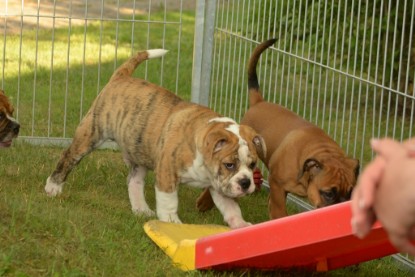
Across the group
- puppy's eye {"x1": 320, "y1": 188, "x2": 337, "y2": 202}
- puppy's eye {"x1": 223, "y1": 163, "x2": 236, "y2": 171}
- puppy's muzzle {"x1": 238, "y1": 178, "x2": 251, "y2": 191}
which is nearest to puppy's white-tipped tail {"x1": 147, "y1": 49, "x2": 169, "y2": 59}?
puppy's eye {"x1": 223, "y1": 163, "x2": 236, "y2": 171}

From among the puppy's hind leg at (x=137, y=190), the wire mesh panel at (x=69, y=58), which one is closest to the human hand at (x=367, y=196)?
the puppy's hind leg at (x=137, y=190)

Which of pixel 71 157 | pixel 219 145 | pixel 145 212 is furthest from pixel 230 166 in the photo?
pixel 71 157

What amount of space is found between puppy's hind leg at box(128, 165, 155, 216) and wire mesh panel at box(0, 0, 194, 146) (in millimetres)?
1591

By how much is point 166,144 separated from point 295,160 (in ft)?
2.68

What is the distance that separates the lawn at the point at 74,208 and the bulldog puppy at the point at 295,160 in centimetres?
46

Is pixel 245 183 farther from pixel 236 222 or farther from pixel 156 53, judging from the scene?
pixel 156 53

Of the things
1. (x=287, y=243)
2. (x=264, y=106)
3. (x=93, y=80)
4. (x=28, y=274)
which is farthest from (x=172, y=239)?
(x=93, y=80)

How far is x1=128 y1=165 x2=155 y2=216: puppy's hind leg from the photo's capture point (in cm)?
603

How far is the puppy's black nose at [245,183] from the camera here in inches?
204

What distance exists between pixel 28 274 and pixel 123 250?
0.74 meters

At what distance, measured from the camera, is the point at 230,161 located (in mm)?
5242

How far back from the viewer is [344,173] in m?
5.30

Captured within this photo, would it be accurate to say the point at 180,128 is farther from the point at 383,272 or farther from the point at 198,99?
the point at 198,99

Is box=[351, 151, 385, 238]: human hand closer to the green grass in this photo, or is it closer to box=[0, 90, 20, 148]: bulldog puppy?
the green grass
